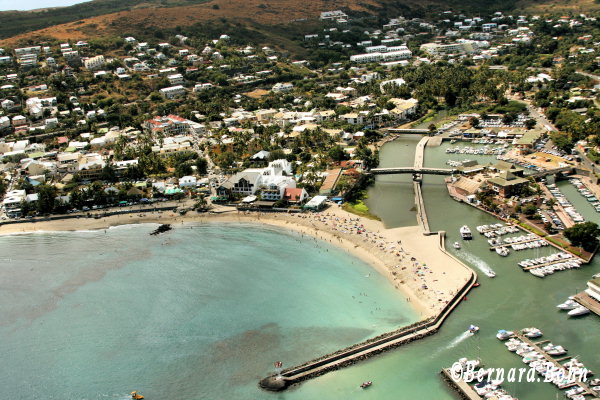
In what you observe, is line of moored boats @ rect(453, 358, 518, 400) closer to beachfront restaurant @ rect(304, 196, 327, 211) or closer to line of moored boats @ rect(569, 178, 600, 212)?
beachfront restaurant @ rect(304, 196, 327, 211)

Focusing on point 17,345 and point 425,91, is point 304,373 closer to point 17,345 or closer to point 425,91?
point 17,345

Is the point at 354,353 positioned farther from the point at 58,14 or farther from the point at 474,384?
the point at 58,14

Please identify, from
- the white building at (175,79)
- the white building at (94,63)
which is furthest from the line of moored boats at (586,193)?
the white building at (94,63)

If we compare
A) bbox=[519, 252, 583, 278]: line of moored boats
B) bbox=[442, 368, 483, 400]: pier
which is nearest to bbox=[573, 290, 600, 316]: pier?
bbox=[519, 252, 583, 278]: line of moored boats

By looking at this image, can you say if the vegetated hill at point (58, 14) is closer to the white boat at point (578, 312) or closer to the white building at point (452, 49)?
the white building at point (452, 49)

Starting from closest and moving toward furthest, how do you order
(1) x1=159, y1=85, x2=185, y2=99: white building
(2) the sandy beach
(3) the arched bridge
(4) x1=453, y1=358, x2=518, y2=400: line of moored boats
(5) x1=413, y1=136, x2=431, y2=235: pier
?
(4) x1=453, y1=358, x2=518, y2=400: line of moored boats → (2) the sandy beach → (5) x1=413, y1=136, x2=431, y2=235: pier → (3) the arched bridge → (1) x1=159, y1=85, x2=185, y2=99: white building

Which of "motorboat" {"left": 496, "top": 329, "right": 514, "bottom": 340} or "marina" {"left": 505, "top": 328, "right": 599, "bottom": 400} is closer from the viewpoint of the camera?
"marina" {"left": 505, "top": 328, "right": 599, "bottom": 400}

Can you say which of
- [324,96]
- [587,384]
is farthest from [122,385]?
[324,96]
